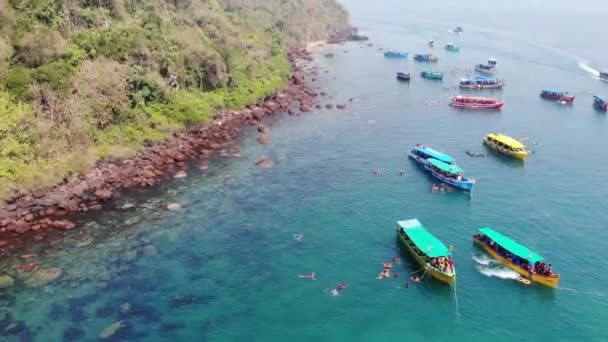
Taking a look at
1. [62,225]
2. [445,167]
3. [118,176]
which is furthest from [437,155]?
[62,225]

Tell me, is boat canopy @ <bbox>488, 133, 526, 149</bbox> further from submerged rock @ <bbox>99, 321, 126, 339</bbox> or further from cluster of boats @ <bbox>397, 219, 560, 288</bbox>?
submerged rock @ <bbox>99, 321, 126, 339</bbox>

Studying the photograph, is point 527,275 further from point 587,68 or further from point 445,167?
point 587,68

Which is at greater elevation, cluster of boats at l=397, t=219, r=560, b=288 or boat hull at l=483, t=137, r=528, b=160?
boat hull at l=483, t=137, r=528, b=160

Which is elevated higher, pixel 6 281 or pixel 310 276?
pixel 6 281

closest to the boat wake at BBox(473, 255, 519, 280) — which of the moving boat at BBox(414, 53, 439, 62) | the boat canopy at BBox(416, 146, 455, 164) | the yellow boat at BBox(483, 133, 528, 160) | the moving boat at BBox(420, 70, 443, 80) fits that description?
the boat canopy at BBox(416, 146, 455, 164)

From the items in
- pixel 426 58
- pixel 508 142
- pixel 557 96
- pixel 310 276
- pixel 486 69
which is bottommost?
pixel 310 276

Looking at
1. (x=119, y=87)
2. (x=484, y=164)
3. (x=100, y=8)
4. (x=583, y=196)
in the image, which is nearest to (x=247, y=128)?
(x=119, y=87)
